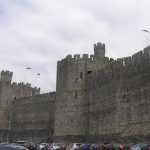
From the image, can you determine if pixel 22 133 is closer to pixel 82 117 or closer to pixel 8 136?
pixel 8 136

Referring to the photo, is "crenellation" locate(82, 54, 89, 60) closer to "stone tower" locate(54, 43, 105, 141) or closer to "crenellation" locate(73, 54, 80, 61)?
"stone tower" locate(54, 43, 105, 141)

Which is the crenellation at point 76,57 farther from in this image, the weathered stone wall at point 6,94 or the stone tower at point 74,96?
the weathered stone wall at point 6,94

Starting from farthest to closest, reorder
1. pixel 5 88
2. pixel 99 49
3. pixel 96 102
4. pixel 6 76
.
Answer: pixel 6 76
pixel 5 88
pixel 99 49
pixel 96 102

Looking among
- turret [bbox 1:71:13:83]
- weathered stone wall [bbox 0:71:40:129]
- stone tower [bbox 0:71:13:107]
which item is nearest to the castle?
weathered stone wall [bbox 0:71:40:129]

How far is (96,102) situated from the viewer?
4231cm

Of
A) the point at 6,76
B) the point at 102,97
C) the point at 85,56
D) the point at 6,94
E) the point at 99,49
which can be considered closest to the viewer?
the point at 102,97

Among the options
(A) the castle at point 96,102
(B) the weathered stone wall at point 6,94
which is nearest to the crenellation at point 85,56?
(A) the castle at point 96,102

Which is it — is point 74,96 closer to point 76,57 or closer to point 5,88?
point 76,57

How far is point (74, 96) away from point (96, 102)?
8.04 ft

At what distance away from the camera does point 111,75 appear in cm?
4053

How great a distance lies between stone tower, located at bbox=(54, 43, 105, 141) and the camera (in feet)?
142

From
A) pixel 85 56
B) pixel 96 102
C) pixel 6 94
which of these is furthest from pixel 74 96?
pixel 6 94

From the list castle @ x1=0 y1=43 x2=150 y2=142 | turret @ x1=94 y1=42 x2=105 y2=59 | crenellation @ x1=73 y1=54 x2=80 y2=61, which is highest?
turret @ x1=94 y1=42 x2=105 y2=59

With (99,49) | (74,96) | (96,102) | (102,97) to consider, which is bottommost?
(96,102)
